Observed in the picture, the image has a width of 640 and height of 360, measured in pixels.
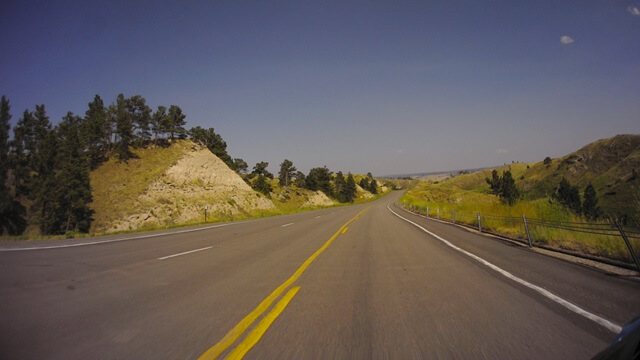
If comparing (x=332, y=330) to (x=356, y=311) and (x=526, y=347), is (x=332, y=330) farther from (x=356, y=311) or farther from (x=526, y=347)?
(x=526, y=347)

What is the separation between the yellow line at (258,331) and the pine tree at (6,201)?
179ft

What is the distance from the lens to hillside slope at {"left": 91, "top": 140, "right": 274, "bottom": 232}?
36.5m

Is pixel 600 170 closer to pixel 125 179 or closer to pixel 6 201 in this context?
pixel 125 179

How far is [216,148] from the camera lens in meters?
65.1

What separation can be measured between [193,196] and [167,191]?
10.2 ft

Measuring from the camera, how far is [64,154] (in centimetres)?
4212

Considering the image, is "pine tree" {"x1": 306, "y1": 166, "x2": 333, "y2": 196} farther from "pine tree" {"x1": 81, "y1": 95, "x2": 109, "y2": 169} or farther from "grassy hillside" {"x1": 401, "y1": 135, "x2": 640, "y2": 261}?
"pine tree" {"x1": 81, "y1": 95, "x2": 109, "y2": 169}

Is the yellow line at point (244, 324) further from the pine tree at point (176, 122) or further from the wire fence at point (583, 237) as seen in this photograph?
the pine tree at point (176, 122)

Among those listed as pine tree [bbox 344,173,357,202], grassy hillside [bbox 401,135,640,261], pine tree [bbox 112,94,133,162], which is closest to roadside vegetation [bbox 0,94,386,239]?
pine tree [bbox 112,94,133,162]

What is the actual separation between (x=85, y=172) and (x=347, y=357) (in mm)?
47223

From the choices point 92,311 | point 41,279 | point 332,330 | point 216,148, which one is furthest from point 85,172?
point 332,330

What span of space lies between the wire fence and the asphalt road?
1386 mm

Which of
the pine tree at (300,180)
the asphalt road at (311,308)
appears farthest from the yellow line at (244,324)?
the pine tree at (300,180)

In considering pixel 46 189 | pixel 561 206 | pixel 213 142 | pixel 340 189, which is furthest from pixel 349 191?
pixel 561 206
